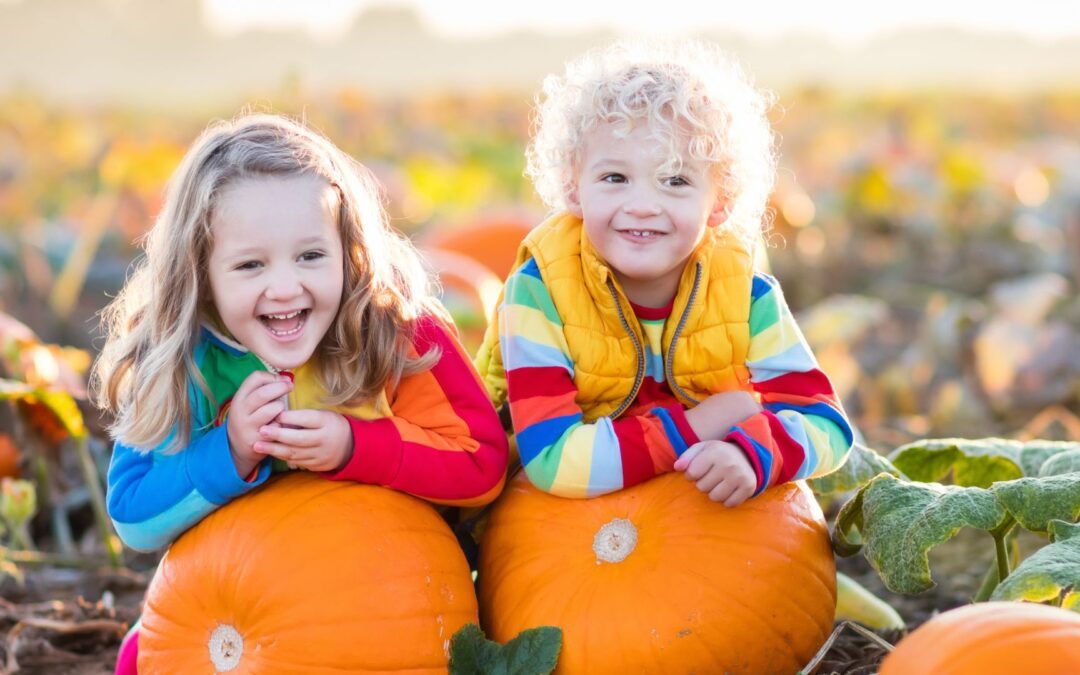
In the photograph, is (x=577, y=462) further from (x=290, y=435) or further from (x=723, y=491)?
(x=290, y=435)

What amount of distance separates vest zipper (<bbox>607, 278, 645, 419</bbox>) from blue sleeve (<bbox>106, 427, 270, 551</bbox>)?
27.5 inches

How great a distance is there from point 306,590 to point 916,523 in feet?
3.58

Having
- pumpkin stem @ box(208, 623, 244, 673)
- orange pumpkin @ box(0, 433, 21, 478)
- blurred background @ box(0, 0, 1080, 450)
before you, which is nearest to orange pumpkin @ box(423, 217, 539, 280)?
blurred background @ box(0, 0, 1080, 450)

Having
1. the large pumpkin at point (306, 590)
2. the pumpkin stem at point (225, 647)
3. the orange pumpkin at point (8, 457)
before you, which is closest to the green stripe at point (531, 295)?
the large pumpkin at point (306, 590)

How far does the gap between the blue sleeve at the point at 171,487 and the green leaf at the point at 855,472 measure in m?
1.17

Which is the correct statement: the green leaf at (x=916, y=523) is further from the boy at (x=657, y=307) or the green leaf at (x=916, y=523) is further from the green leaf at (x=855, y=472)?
the green leaf at (x=855, y=472)

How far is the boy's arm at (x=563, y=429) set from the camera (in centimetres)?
255

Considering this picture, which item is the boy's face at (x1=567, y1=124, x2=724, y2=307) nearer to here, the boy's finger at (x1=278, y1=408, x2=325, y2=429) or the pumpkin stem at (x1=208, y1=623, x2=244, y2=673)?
the boy's finger at (x1=278, y1=408, x2=325, y2=429)

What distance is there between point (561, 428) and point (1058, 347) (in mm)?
2992

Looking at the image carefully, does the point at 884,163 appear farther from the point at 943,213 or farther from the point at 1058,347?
the point at 1058,347

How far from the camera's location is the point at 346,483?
2564mm

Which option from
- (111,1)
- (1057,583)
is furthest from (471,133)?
(111,1)

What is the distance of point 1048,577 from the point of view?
82.7 inches

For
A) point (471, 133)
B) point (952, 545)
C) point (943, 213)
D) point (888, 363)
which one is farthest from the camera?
point (471, 133)
